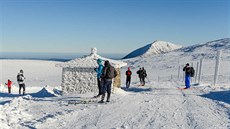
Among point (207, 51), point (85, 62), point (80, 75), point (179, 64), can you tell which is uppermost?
point (207, 51)

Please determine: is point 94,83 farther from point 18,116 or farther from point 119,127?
point 119,127

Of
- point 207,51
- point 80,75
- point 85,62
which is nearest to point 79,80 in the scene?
point 80,75

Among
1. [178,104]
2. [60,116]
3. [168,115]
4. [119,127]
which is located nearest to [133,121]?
[119,127]

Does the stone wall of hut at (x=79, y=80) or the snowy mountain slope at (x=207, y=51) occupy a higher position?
the snowy mountain slope at (x=207, y=51)

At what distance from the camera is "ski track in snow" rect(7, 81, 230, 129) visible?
832 centimetres

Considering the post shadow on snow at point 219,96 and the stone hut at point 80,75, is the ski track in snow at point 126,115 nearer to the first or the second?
the post shadow on snow at point 219,96

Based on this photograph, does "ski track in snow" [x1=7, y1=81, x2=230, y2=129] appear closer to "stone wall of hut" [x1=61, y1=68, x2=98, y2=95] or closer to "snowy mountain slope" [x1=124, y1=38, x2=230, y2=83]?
"stone wall of hut" [x1=61, y1=68, x2=98, y2=95]

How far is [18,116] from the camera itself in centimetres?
945

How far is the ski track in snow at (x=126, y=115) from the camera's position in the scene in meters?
8.32

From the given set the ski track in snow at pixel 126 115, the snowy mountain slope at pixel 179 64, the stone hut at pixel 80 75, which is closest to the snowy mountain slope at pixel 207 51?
the snowy mountain slope at pixel 179 64

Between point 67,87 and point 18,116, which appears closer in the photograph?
point 18,116

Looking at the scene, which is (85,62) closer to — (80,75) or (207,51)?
(80,75)

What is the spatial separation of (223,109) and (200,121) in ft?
9.01

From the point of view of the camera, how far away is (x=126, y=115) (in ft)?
30.8
